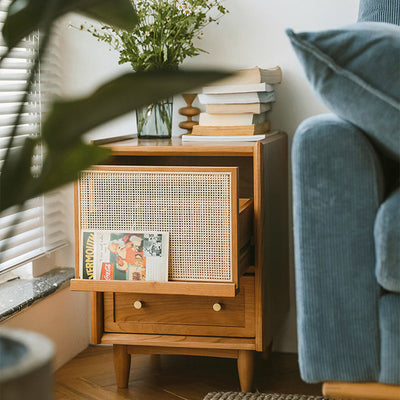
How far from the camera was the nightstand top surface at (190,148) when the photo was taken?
4.65 feet

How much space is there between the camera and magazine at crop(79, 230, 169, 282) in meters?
1.35

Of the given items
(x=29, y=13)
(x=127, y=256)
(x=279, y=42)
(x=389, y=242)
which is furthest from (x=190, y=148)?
(x=29, y=13)

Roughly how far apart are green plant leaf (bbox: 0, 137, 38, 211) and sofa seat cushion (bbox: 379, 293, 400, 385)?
700 millimetres

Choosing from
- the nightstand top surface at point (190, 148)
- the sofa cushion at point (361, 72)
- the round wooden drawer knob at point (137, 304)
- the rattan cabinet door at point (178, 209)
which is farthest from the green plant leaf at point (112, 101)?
the round wooden drawer knob at point (137, 304)

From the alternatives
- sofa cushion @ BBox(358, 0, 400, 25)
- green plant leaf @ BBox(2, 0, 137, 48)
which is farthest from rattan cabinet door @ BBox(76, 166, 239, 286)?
green plant leaf @ BBox(2, 0, 137, 48)

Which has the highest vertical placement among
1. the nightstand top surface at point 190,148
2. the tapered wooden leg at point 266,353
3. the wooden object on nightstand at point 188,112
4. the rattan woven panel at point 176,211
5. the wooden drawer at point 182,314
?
the wooden object on nightstand at point 188,112

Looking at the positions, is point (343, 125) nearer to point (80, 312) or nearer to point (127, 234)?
point (127, 234)

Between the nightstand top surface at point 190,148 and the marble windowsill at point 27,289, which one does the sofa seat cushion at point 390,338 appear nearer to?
the nightstand top surface at point 190,148

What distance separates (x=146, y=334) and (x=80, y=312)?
47 cm

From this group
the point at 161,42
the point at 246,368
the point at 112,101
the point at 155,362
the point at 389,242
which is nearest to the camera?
the point at 112,101

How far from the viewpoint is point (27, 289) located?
5.50ft

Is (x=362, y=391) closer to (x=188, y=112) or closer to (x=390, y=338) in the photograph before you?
(x=390, y=338)

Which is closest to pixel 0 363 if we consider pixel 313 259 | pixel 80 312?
pixel 313 259

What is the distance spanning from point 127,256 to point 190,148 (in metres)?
0.31
